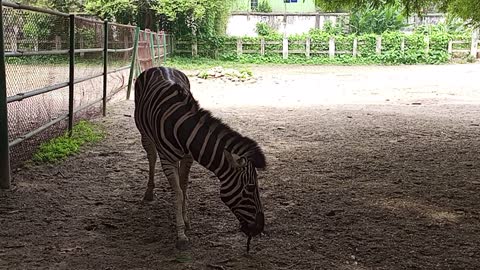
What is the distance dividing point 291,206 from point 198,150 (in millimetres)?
1509

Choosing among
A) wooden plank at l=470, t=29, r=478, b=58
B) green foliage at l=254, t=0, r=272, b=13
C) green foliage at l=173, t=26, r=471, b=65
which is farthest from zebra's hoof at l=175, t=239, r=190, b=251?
green foliage at l=254, t=0, r=272, b=13

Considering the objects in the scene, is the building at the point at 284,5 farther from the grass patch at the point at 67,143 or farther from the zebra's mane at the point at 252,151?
the zebra's mane at the point at 252,151

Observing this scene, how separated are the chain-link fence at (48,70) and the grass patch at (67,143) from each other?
12 centimetres

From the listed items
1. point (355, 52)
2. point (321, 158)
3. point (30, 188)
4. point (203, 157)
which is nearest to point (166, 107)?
point (203, 157)

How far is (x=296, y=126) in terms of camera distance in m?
9.43

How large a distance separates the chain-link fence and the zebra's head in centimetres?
271

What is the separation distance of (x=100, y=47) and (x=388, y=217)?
681 cm

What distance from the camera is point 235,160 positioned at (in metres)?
3.58

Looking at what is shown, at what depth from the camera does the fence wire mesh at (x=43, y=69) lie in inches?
222

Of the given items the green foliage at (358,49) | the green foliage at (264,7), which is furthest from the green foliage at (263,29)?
the green foliage at (264,7)

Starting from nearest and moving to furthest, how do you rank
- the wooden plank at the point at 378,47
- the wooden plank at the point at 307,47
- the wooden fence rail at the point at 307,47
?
the wooden plank at the point at 378,47 < the wooden fence rail at the point at 307,47 < the wooden plank at the point at 307,47

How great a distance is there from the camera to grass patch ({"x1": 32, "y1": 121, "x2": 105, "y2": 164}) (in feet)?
20.6

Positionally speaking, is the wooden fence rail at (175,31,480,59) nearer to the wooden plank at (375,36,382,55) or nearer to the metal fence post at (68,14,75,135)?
the wooden plank at (375,36,382,55)

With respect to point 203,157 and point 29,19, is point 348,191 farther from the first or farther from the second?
point 29,19
